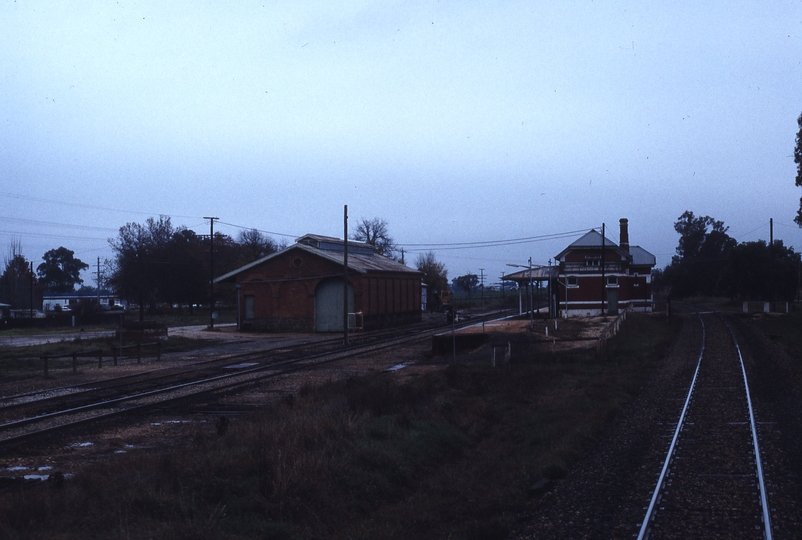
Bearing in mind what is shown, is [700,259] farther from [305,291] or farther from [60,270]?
[60,270]

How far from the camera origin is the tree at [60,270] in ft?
506

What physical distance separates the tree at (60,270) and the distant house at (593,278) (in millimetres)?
130357

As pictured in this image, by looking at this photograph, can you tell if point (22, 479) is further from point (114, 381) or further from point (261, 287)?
point (261, 287)

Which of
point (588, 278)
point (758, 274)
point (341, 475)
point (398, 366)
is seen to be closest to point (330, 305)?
point (588, 278)

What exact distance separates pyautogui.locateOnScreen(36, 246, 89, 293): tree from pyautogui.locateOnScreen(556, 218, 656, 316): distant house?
428 ft

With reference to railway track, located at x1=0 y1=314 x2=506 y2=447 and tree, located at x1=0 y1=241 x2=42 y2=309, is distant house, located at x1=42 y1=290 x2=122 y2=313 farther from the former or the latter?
railway track, located at x1=0 y1=314 x2=506 y2=447

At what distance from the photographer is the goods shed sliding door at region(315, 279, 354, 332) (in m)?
48.0

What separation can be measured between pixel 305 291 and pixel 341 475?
3954cm

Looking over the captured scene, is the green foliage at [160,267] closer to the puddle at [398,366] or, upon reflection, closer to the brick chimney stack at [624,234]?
the brick chimney stack at [624,234]

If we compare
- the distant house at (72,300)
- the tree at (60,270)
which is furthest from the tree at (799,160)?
the tree at (60,270)

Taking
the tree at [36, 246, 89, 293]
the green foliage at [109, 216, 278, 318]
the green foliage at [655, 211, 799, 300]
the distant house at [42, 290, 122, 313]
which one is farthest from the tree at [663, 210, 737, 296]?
the tree at [36, 246, 89, 293]

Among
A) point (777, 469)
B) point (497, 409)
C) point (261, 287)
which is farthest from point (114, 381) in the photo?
point (261, 287)

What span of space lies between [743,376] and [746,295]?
59.8 metres

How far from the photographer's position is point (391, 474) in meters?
9.95
